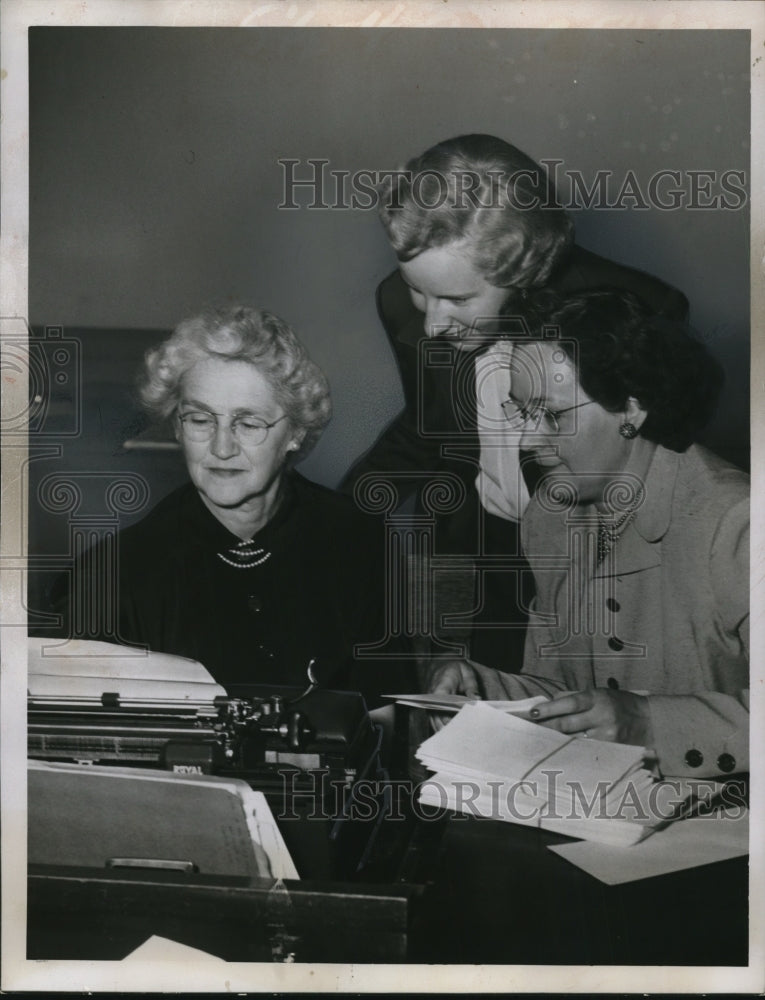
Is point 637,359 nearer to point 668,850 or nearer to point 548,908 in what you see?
point 668,850

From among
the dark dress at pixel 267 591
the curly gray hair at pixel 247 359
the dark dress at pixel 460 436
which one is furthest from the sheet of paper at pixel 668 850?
the curly gray hair at pixel 247 359

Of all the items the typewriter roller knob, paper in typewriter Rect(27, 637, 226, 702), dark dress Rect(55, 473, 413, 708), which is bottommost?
the typewriter roller knob

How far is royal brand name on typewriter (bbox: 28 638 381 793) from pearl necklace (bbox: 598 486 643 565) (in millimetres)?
650

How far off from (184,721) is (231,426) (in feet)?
2.20

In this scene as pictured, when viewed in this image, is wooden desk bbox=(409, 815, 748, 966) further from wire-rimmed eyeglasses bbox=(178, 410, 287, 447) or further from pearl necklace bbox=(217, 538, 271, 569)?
wire-rimmed eyeglasses bbox=(178, 410, 287, 447)

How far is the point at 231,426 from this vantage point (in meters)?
2.27

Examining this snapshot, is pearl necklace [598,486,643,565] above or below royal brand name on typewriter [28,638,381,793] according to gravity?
above

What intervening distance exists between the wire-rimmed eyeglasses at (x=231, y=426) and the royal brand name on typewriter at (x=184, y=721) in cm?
51

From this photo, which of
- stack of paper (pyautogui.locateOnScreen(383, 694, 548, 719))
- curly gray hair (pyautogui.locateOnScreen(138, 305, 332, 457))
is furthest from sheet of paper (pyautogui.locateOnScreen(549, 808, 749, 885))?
curly gray hair (pyautogui.locateOnScreen(138, 305, 332, 457))

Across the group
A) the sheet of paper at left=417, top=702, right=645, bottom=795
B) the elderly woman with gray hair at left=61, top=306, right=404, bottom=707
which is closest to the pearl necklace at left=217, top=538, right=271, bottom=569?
the elderly woman with gray hair at left=61, top=306, right=404, bottom=707

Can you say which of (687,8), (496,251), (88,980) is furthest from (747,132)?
(88,980)

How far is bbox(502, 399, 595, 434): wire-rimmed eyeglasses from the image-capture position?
2.27 meters

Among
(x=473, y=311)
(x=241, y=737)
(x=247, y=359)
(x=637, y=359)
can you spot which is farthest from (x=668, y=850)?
(x=247, y=359)

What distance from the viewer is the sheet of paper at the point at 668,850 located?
2.27 metres
